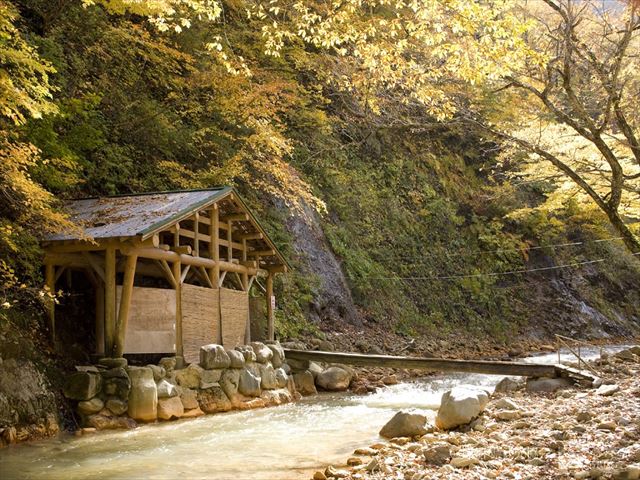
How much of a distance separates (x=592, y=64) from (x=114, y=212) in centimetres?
831

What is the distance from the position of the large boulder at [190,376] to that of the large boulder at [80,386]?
165 centimetres

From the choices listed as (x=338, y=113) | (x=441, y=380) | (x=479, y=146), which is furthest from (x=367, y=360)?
(x=479, y=146)

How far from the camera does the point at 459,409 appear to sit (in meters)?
8.40

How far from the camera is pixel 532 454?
5.83 m

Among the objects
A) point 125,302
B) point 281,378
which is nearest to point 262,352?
point 281,378

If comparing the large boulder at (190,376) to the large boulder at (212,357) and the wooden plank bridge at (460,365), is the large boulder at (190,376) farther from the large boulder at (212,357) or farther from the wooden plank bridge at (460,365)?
the wooden plank bridge at (460,365)

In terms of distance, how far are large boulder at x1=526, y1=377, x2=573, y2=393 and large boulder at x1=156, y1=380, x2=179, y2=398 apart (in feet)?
21.4

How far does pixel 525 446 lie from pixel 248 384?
20.4ft

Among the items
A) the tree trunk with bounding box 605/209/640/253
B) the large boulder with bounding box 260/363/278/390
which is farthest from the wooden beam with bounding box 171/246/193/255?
the tree trunk with bounding box 605/209/640/253

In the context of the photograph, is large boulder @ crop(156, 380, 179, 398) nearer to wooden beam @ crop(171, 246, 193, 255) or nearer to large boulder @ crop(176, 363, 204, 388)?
large boulder @ crop(176, 363, 204, 388)

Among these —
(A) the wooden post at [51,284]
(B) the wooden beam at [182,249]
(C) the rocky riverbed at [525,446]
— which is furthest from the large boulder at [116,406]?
(C) the rocky riverbed at [525,446]

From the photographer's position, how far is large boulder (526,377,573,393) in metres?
11.1

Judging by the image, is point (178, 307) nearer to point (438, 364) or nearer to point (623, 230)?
point (438, 364)

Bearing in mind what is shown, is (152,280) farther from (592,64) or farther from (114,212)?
(592,64)
